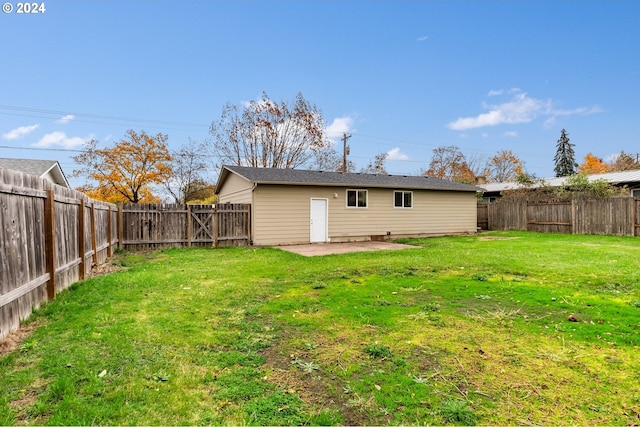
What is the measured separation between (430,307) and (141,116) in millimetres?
27140

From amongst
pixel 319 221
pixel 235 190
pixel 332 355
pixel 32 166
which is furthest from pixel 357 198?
pixel 32 166

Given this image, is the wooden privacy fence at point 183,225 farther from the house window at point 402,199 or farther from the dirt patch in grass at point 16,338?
the dirt patch in grass at point 16,338

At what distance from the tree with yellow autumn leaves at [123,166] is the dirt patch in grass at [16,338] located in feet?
79.2

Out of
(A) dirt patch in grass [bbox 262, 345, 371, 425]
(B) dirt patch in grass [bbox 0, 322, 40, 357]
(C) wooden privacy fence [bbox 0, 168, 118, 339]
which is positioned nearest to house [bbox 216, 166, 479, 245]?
(C) wooden privacy fence [bbox 0, 168, 118, 339]

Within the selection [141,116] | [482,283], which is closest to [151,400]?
[482,283]

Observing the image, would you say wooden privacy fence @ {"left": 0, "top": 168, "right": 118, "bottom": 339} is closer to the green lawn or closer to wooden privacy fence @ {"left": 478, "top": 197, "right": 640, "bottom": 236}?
the green lawn

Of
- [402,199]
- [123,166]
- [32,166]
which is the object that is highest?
[123,166]

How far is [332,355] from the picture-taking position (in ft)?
10.4

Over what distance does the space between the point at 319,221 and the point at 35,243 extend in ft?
35.9

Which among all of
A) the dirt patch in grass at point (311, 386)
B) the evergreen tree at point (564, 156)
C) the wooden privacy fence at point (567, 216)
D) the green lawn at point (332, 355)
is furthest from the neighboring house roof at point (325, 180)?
the evergreen tree at point (564, 156)

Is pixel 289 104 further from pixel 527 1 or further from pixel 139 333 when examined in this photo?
pixel 139 333

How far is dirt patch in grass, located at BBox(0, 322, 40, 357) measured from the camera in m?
3.23

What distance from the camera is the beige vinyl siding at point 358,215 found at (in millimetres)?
13711

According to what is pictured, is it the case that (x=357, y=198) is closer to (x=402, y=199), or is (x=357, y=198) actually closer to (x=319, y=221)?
(x=319, y=221)
